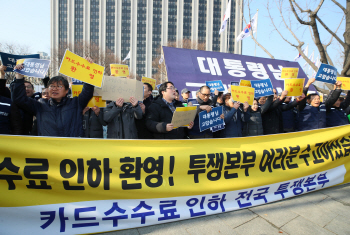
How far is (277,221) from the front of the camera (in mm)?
2689

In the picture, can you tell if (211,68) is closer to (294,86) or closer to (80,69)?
(294,86)

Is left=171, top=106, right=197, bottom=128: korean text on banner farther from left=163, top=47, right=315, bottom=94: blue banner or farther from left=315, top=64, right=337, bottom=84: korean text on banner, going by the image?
left=163, top=47, right=315, bottom=94: blue banner

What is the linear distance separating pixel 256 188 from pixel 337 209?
122 centimetres

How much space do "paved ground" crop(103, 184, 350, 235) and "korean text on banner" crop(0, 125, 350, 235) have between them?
82mm

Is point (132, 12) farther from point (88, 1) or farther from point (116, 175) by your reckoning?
point (116, 175)

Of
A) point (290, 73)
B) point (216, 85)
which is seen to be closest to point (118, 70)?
point (216, 85)

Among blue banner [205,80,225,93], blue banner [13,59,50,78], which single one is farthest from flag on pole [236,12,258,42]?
blue banner [13,59,50,78]

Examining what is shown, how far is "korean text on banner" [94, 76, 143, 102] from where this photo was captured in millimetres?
3090

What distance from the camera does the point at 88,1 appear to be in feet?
232

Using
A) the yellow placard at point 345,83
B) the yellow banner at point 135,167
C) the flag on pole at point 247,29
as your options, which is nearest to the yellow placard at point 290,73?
the yellow placard at point 345,83

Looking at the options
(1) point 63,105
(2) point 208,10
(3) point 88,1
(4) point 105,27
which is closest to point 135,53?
(4) point 105,27

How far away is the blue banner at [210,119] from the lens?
3.55 meters

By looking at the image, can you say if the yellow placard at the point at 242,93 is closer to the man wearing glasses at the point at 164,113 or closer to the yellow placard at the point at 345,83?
the man wearing glasses at the point at 164,113

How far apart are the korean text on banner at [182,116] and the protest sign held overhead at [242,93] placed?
3.27 feet
